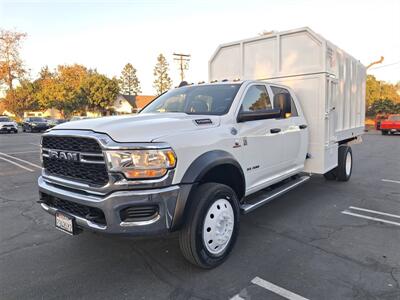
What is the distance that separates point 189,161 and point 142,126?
568 mm

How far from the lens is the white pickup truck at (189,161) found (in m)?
2.86

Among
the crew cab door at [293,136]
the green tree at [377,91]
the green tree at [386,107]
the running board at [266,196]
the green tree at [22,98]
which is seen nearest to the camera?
the running board at [266,196]

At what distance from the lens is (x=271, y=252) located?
12.6ft

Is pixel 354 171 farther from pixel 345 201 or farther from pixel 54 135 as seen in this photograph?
pixel 54 135

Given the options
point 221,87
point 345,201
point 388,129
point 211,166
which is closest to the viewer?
point 211,166

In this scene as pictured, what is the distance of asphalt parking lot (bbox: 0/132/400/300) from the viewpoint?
304cm

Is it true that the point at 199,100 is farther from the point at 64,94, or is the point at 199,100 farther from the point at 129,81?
the point at 129,81

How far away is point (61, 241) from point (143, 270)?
1.47m

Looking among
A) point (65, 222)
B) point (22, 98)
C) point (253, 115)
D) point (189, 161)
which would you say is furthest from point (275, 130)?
point (22, 98)

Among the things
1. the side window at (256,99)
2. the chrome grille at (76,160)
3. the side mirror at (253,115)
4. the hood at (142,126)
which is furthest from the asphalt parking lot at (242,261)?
the side window at (256,99)

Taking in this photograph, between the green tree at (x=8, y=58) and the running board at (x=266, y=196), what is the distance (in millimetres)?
57654

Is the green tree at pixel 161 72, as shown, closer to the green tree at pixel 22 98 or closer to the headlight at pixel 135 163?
the green tree at pixel 22 98

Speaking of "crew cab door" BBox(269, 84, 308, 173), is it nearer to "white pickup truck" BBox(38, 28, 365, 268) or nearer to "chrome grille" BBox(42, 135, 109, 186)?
"white pickup truck" BBox(38, 28, 365, 268)

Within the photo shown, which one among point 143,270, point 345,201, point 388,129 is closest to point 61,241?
point 143,270
